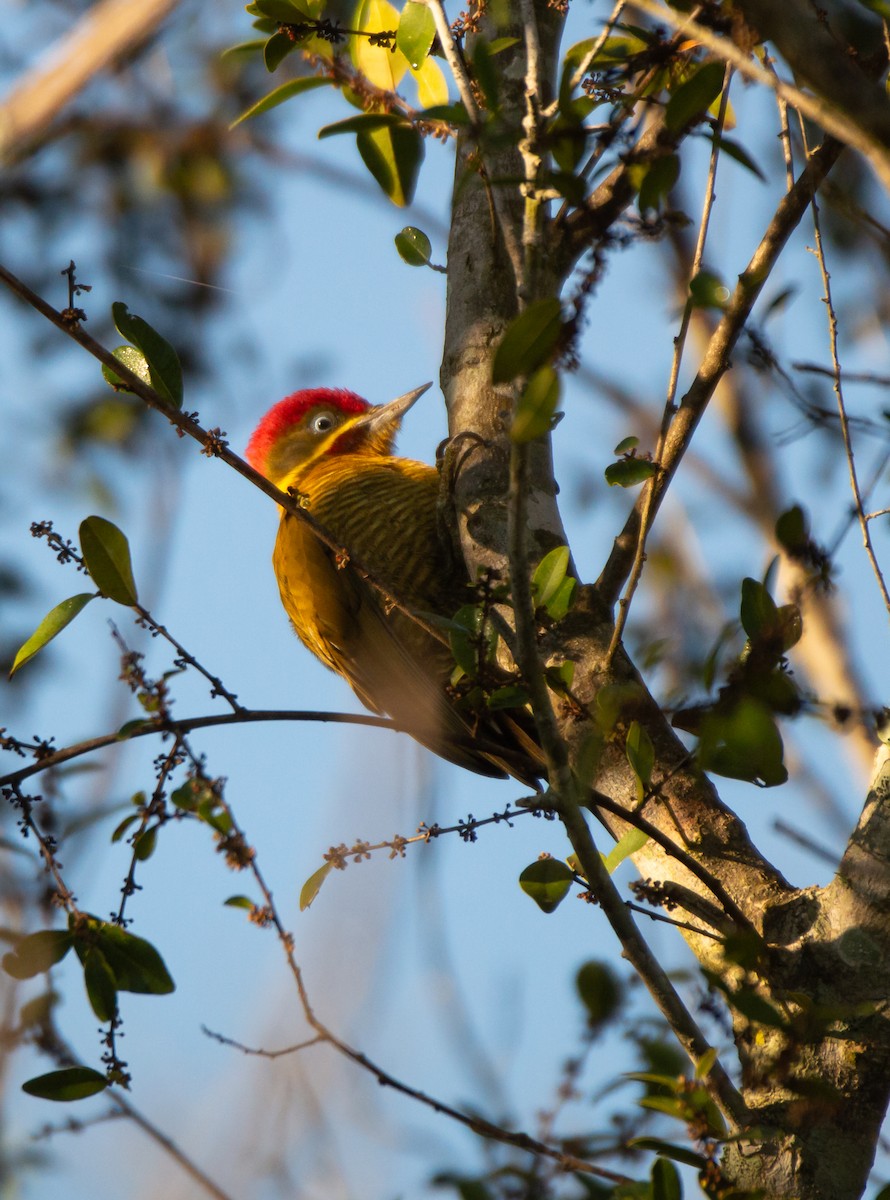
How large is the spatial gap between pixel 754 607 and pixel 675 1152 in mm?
766

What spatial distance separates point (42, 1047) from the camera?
2.10m

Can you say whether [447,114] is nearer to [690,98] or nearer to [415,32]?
[690,98]

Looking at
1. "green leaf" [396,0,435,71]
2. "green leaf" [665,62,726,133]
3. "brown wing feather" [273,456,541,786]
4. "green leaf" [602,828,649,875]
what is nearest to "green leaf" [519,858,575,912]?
"green leaf" [602,828,649,875]

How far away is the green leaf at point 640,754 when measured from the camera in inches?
73.5

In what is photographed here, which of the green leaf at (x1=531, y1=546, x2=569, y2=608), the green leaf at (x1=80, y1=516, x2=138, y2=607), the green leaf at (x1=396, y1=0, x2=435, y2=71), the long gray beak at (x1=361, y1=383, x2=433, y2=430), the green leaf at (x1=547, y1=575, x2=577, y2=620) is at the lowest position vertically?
the green leaf at (x1=547, y1=575, x2=577, y2=620)

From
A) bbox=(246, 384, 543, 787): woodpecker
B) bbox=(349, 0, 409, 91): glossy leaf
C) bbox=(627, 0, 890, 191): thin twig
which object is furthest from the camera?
bbox=(246, 384, 543, 787): woodpecker

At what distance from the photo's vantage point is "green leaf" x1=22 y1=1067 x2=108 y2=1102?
5.88 ft

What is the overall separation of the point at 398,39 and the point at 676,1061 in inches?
71.6

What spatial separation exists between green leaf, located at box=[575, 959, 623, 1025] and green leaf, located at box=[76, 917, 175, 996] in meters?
0.80

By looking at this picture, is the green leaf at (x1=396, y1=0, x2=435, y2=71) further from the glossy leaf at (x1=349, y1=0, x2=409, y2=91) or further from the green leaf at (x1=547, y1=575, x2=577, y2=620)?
the green leaf at (x1=547, y1=575, x2=577, y2=620)

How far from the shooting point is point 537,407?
1.31m

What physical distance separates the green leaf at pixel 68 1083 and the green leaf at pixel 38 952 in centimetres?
15

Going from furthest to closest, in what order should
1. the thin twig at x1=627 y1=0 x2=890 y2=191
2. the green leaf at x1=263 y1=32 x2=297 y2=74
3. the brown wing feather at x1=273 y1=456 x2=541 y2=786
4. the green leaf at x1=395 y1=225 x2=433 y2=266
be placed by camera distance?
the brown wing feather at x1=273 y1=456 x2=541 y2=786 < the green leaf at x1=395 y1=225 x2=433 y2=266 < the green leaf at x1=263 y1=32 x2=297 y2=74 < the thin twig at x1=627 y1=0 x2=890 y2=191

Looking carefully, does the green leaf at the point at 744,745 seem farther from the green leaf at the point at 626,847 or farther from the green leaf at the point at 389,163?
the green leaf at the point at 389,163
